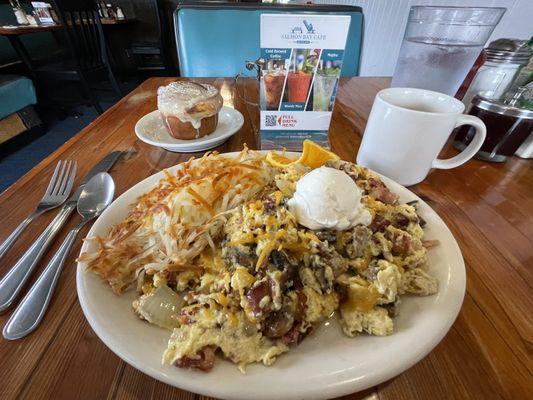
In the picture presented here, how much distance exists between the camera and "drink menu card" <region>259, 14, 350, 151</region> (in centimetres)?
89

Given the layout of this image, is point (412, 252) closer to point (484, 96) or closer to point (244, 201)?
point (244, 201)

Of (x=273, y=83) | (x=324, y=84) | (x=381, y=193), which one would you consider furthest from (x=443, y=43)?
(x=381, y=193)

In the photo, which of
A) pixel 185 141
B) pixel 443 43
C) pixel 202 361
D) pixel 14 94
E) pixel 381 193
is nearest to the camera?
pixel 202 361

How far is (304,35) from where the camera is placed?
90cm

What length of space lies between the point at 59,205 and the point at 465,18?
1925 mm

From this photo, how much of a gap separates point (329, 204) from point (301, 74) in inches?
23.7

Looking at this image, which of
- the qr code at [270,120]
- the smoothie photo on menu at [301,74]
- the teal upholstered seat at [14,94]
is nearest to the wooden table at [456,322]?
the qr code at [270,120]

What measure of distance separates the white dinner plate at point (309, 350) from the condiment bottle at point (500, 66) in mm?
979

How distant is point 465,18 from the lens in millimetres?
1311

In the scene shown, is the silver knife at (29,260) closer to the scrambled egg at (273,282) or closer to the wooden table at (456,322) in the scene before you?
the wooden table at (456,322)

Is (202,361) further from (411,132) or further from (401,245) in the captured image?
(411,132)

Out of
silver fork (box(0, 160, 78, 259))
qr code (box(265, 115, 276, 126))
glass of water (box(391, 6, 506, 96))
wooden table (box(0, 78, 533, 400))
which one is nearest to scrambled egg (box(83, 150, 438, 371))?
wooden table (box(0, 78, 533, 400))

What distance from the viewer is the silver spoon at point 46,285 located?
552 millimetres

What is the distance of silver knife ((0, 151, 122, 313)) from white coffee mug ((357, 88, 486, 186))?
100cm
